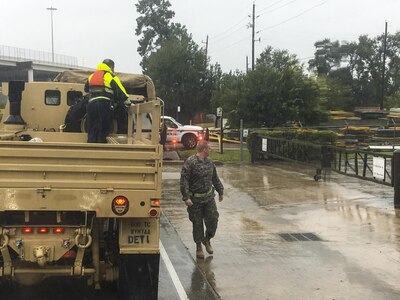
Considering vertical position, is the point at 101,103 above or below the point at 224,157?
above

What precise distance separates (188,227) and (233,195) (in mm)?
3534

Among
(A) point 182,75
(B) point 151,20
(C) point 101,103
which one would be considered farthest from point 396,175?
(B) point 151,20

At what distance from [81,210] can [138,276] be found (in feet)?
2.93

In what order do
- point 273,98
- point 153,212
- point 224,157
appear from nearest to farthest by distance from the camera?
point 153,212, point 224,157, point 273,98

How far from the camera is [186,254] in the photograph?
7613 mm

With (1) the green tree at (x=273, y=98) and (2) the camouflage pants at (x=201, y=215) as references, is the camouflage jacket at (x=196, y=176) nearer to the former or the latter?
(2) the camouflage pants at (x=201, y=215)

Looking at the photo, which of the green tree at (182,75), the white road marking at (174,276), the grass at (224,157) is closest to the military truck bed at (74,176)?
the white road marking at (174,276)

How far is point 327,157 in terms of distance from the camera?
576 inches

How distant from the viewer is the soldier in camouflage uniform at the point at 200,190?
7.20m

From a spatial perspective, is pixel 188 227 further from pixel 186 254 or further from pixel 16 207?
pixel 16 207

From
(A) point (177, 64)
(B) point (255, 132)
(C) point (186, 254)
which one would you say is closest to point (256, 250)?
(C) point (186, 254)

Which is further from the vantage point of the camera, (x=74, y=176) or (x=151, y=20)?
(x=151, y=20)

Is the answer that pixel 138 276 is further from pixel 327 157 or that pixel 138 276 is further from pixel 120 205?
pixel 327 157

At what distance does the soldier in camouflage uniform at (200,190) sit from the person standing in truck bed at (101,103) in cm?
128
